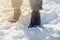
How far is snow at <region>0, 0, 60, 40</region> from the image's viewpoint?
68.8 inches

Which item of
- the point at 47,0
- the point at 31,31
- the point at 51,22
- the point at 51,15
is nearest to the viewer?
the point at 31,31

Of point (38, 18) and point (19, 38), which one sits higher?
point (38, 18)

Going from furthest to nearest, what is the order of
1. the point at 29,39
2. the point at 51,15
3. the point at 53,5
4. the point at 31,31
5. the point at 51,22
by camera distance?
the point at 53,5, the point at 51,15, the point at 51,22, the point at 31,31, the point at 29,39

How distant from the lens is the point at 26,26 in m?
1.94

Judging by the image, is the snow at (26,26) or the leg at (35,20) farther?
the leg at (35,20)

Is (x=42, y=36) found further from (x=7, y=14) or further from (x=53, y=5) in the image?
(x=53, y=5)

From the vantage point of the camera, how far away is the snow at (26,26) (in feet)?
5.73

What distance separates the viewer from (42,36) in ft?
5.70

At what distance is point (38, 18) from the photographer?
1.92 metres

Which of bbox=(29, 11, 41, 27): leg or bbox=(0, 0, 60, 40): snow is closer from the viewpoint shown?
bbox=(0, 0, 60, 40): snow

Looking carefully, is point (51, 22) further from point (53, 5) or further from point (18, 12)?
point (53, 5)

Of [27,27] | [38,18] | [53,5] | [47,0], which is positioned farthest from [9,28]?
[47,0]

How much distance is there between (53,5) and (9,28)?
866mm

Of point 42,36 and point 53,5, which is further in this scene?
point 53,5
